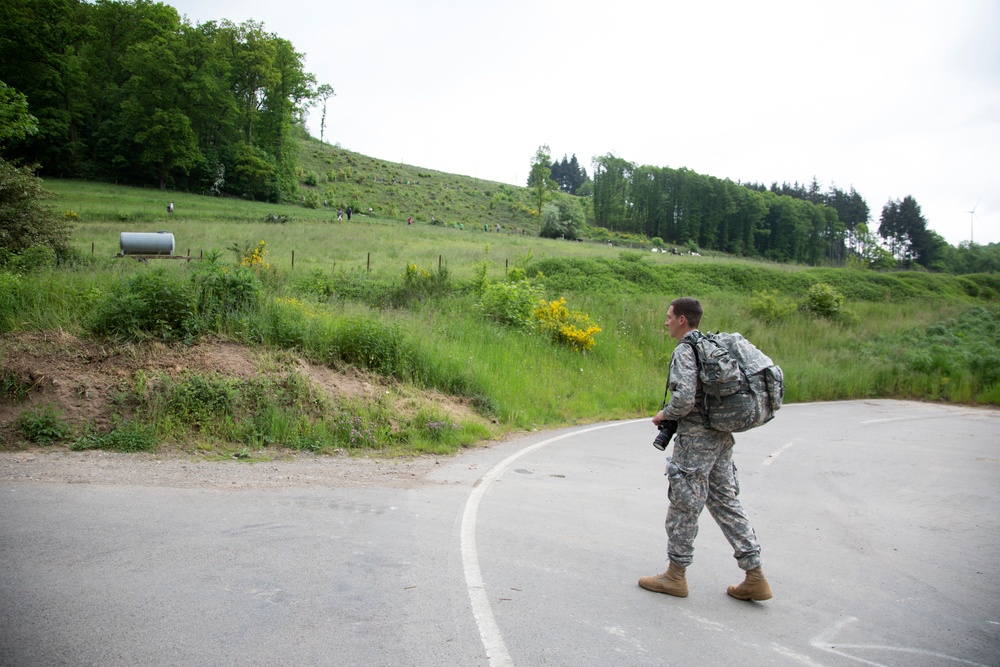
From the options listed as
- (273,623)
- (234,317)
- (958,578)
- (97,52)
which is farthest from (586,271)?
(97,52)

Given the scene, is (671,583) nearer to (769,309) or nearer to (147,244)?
(147,244)

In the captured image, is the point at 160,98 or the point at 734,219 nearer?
the point at 160,98

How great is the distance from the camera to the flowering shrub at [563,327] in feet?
66.3

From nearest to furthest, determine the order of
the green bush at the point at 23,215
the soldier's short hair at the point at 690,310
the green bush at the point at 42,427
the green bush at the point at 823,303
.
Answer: the soldier's short hair at the point at 690,310, the green bush at the point at 42,427, the green bush at the point at 23,215, the green bush at the point at 823,303

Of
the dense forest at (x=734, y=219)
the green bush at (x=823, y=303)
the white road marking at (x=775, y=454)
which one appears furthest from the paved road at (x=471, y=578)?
the dense forest at (x=734, y=219)

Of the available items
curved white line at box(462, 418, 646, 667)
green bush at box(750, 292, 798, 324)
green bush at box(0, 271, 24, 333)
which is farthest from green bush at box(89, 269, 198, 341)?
green bush at box(750, 292, 798, 324)

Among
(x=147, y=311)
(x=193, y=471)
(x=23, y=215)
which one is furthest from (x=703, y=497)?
(x=23, y=215)

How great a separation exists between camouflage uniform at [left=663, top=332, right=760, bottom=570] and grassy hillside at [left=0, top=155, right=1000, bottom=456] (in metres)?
5.88

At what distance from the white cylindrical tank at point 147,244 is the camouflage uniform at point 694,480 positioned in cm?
2135

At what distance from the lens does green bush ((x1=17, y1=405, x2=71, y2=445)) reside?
8383mm

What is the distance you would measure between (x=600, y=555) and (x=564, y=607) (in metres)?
1.20

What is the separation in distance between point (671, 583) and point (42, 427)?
315 inches

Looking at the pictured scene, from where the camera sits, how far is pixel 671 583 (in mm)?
4715

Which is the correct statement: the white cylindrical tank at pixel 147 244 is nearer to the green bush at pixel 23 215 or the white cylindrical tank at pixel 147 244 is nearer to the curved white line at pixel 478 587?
the green bush at pixel 23 215
